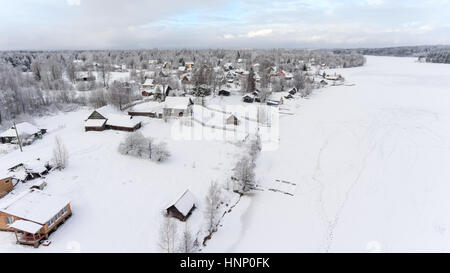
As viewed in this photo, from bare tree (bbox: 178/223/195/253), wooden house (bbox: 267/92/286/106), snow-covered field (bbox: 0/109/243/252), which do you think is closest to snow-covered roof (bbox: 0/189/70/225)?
snow-covered field (bbox: 0/109/243/252)

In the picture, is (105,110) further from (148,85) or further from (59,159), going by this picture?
(148,85)

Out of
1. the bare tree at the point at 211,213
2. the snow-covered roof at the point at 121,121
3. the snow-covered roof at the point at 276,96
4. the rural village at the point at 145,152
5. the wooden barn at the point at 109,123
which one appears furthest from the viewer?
the snow-covered roof at the point at 276,96

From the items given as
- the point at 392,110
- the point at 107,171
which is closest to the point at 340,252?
the point at 107,171

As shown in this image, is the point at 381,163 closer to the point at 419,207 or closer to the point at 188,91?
the point at 419,207

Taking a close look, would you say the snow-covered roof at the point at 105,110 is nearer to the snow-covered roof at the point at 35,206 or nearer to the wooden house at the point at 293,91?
the snow-covered roof at the point at 35,206

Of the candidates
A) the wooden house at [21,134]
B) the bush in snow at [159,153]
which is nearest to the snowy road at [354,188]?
the bush in snow at [159,153]

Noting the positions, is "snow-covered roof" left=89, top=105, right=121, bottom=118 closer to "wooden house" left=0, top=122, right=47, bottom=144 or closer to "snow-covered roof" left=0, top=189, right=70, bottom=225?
"wooden house" left=0, top=122, right=47, bottom=144

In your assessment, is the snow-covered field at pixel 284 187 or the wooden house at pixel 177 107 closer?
the snow-covered field at pixel 284 187

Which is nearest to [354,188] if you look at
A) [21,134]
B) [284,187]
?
[284,187]
